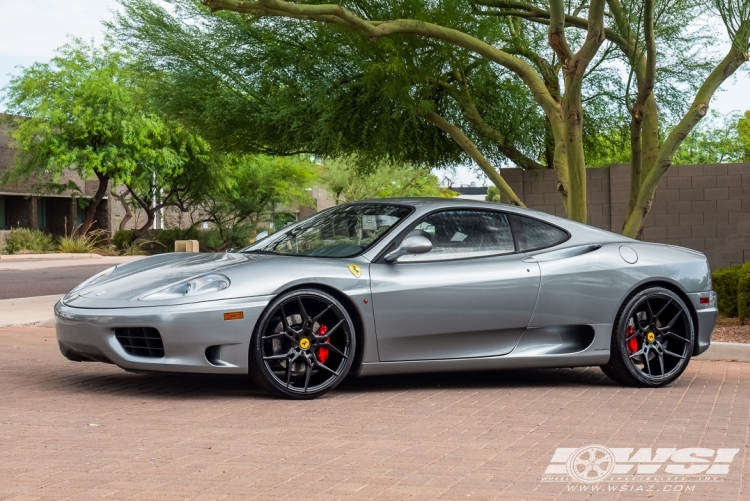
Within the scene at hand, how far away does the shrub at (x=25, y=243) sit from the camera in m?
43.2

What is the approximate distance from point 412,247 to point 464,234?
2.27ft

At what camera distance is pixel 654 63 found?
13305mm

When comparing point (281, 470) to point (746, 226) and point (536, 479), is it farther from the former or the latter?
point (746, 226)

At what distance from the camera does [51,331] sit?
12.4 meters

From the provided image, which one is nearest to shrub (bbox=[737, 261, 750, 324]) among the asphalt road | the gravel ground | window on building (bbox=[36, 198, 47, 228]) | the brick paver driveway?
the gravel ground

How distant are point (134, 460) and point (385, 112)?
12065 millimetres

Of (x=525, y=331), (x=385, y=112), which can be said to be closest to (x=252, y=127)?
(x=385, y=112)

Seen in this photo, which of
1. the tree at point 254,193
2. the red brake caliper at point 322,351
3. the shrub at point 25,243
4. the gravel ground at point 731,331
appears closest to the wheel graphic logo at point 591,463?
the red brake caliper at point 322,351

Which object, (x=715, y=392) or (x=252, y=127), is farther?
(x=252, y=127)

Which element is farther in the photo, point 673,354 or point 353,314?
point 673,354

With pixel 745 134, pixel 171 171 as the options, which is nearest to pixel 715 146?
pixel 745 134

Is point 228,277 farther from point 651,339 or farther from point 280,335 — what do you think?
point 651,339

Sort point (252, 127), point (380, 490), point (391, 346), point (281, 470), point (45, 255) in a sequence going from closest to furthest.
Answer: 1. point (380, 490)
2. point (281, 470)
3. point (391, 346)
4. point (252, 127)
5. point (45, 255)

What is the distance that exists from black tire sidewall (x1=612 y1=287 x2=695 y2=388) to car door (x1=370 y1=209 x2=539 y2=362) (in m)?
0.76
